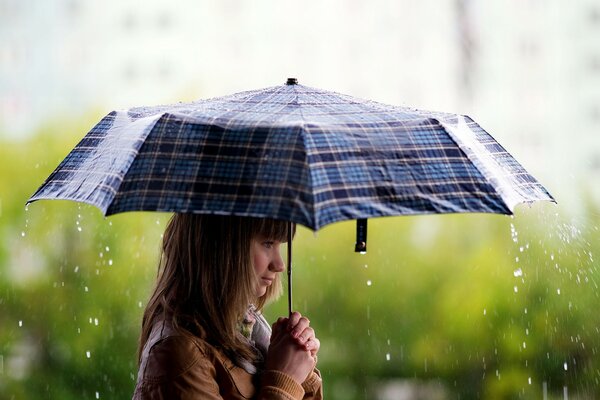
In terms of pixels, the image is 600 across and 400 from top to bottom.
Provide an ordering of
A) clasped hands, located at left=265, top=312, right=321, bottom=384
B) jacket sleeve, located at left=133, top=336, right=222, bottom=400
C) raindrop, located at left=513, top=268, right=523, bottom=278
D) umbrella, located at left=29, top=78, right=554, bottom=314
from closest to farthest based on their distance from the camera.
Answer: umbrella, located at left=29, top=78, right=554, bottom=314 → jacket sleeve, located at left=133, top=336, right=222, bottom=400 → clasped hands, located at left=265, top=312, right=321, bottom=384 → raindrop, located at left=513, top=268, right=523, bottom=278

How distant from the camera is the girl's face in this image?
59.4 inches

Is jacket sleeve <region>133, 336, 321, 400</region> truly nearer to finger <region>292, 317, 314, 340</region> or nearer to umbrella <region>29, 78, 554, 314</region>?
finger <region>292, 317, 314, 340</region>

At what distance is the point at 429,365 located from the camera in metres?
3.40

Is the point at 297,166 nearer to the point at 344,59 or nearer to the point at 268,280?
the point at 268,280

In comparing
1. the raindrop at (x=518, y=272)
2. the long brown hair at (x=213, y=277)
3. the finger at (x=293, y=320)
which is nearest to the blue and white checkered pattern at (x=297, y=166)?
the long brown hair at (x=213, y=277)

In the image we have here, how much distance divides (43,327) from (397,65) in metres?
1.53

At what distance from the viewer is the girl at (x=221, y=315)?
4.71 ft

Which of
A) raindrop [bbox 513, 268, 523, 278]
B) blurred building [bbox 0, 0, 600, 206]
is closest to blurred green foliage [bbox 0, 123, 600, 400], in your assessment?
raindrop [bbox 513, 268, 523, 278]

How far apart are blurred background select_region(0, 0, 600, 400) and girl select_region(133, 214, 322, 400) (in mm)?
1886

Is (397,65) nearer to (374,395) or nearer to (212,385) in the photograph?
(374,395)

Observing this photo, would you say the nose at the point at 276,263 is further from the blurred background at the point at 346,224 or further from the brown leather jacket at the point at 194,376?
the blurred background at the point at 346,224

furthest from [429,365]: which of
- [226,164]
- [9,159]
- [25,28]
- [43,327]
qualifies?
[226,164]

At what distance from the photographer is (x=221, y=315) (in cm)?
150

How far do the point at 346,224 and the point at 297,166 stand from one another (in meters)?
2.25
